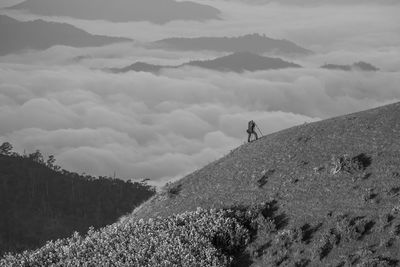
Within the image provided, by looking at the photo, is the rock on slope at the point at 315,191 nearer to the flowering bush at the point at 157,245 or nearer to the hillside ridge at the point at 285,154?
the hillside ridge at the point at 285,154

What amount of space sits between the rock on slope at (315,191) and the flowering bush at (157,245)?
4.61ft

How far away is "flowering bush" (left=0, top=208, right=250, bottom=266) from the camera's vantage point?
1298 inches

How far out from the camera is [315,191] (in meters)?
37.7

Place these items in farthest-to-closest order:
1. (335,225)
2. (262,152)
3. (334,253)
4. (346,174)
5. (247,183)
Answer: (262,152), (247,183), (346,174), (335,225), (334,253)

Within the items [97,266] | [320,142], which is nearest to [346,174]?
[320,142]

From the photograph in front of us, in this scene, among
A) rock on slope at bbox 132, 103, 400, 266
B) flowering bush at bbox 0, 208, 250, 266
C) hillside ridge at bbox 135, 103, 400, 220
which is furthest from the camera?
hillside ridge at bbox 135, 103, 400, 220

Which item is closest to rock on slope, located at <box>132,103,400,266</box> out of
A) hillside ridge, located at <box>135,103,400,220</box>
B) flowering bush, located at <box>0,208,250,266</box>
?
hillside ridge, located at <box>135,103,400,220</box>

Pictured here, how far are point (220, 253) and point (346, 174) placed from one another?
8.79 meters

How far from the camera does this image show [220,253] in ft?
109

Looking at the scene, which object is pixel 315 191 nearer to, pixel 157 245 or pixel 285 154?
pixel 285 154

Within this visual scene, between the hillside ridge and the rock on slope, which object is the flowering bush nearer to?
the rock on slope

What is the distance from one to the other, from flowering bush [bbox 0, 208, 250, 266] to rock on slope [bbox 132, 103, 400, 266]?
55.4 inches

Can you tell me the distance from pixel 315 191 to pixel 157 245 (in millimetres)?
8477

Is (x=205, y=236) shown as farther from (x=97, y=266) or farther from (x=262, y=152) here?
(x=262, y=152)
